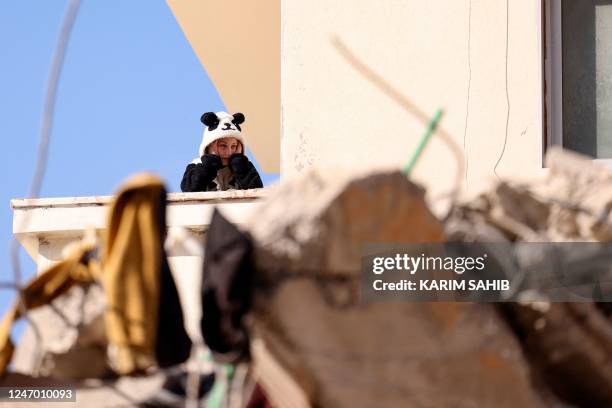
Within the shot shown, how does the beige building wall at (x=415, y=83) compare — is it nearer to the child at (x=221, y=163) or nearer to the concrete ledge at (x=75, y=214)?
the concrete ledge at (x=75, y=214)

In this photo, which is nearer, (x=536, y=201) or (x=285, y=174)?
(x=536, y=201)

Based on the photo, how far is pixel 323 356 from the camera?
10.4ft

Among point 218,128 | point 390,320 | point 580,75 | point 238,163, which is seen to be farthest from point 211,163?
point 390,320

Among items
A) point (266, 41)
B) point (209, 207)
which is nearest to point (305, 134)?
point (209, 207)

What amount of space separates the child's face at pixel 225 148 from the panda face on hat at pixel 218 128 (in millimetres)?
32

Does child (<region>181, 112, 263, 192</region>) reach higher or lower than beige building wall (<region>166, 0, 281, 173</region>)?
lower

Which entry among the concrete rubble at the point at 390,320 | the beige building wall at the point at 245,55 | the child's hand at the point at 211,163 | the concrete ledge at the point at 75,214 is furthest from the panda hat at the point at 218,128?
the concrete rubble at the point at 390,320

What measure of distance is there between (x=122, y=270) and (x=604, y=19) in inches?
171

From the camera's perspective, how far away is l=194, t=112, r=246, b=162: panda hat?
28.8 ft

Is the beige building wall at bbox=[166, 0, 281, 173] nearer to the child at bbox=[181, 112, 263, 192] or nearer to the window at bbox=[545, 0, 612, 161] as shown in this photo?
the child at bbox=[181, 112, 263, 192]

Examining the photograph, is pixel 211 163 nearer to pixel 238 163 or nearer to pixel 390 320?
pixel 238 163

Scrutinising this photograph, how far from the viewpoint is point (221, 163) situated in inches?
332

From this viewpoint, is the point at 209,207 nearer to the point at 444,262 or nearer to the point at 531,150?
the point at 531,150

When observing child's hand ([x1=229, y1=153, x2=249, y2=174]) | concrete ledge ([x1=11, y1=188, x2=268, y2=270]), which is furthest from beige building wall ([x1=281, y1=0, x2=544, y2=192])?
child's hand ([x1=229, y1=153, x2=249, y2=174])
